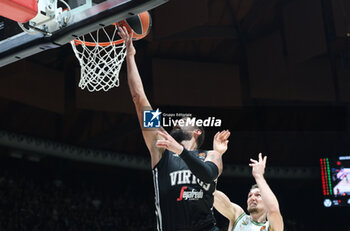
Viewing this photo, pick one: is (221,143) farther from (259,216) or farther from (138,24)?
(259,216)

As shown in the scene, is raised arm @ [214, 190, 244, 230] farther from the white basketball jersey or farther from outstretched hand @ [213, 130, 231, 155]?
outstretched hand @ [213, 130, 231, 155]

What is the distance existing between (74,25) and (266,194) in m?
2.25

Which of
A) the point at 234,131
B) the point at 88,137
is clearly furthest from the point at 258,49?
the point at 88,137

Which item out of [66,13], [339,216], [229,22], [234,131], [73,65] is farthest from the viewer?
[339,216]

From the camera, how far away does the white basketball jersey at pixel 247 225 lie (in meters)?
5.08

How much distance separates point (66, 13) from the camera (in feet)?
13.6

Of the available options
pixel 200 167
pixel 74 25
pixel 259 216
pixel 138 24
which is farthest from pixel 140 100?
pixel 259 216

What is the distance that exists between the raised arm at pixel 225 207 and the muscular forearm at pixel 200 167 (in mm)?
1899

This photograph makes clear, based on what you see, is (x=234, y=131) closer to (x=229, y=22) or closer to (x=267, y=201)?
(x=229, y=22)

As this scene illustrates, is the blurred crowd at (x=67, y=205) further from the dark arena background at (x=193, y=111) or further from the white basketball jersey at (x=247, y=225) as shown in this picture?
the white basketball jersey at (x=247, y=225)

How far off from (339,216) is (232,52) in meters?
8.71

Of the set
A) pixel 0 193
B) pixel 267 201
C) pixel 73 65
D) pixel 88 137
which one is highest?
pixel 73 65

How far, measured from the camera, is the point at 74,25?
410 centimetres

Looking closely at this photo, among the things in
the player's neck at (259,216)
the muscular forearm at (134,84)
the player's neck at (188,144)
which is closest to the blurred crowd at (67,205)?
the player's neck at (259,216)
